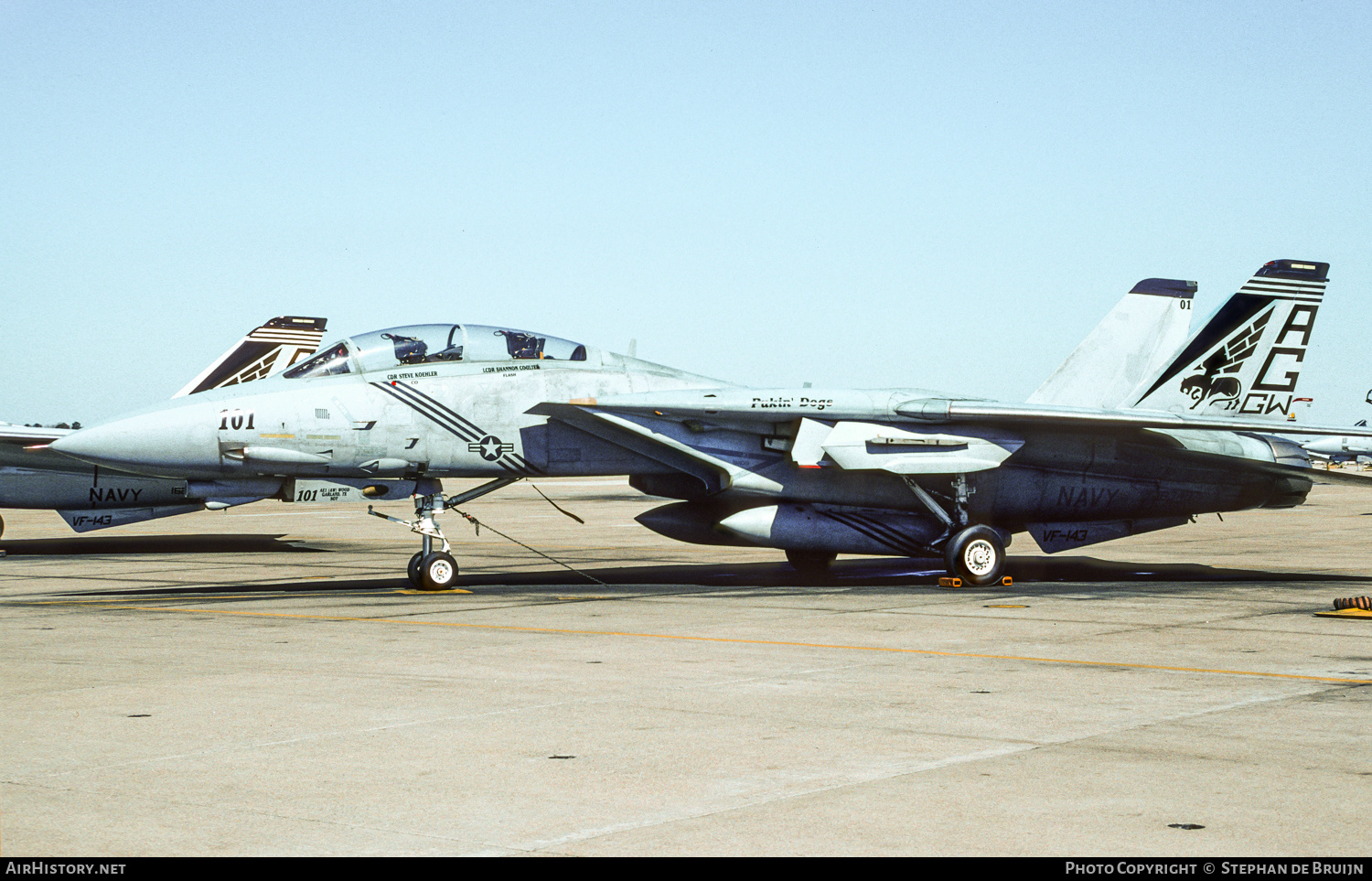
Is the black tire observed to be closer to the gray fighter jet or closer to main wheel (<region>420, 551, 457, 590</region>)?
main wheel (<region>420, 551, 457, 590</region>)

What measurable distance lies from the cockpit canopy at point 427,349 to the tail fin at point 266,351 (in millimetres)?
13799

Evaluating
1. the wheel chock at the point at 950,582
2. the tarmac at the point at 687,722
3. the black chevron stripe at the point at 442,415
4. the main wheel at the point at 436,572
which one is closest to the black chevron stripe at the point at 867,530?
the wheel chock at the point at 950,582

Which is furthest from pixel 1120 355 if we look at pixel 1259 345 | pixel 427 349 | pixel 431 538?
pixel 431 538

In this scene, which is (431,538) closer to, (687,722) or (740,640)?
(740,640)

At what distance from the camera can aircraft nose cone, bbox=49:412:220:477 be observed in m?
13.4

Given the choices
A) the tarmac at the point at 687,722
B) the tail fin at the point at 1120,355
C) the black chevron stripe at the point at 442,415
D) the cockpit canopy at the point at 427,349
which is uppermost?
the tail fin at the point at 1120,355

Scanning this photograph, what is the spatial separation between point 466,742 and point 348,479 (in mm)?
9076

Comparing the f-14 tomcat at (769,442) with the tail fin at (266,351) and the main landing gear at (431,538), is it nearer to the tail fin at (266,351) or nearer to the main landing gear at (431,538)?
the main landing gear at (431,538)

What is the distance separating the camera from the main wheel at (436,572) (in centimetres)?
1486

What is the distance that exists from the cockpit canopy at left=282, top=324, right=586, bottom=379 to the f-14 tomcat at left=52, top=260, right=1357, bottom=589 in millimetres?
24

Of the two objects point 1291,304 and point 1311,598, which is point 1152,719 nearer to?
point 1311,598

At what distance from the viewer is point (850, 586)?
15.8m
